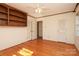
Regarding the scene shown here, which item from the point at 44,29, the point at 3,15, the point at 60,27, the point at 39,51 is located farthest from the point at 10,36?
the point at 44,29

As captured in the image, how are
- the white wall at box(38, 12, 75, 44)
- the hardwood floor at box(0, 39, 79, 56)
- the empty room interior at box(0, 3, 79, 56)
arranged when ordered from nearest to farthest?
1. the hardwood floor at box(0, 39, 79, 56)
2. the empty room interior at box(0, 3, 79, 56)
3. the white wall at box(38, 12, 75, 44)

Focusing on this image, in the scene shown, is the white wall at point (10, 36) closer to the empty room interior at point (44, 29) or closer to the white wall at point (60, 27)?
the empty room interior at point (44, 29)

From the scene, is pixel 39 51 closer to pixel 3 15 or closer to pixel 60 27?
pixel 3 15

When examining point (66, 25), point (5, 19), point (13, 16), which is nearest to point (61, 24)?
point (66, 25)

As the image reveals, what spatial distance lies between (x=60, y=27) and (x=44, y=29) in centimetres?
178

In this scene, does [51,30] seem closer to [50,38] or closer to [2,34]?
[50,38]

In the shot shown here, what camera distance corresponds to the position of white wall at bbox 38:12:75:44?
610 centimetres

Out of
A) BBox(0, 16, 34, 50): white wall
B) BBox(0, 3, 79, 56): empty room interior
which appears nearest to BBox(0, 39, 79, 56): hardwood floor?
BBox(0, 3, 79, 56): empty room interior

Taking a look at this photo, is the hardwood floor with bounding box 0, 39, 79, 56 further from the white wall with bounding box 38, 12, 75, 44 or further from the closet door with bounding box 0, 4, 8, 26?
the white wall with bounding box 38, 12, 75, 44

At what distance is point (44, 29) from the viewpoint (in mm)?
8117

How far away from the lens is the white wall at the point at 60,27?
610cm

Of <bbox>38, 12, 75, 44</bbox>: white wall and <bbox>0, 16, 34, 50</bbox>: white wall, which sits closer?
<bbox>0, 16, 34, 50</bbox>: white wall

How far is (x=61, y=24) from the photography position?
22.0 feet

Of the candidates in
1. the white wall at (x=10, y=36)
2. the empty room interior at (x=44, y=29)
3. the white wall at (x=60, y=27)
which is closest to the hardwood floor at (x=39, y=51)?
the empty room interior at (x=44, y=29)
